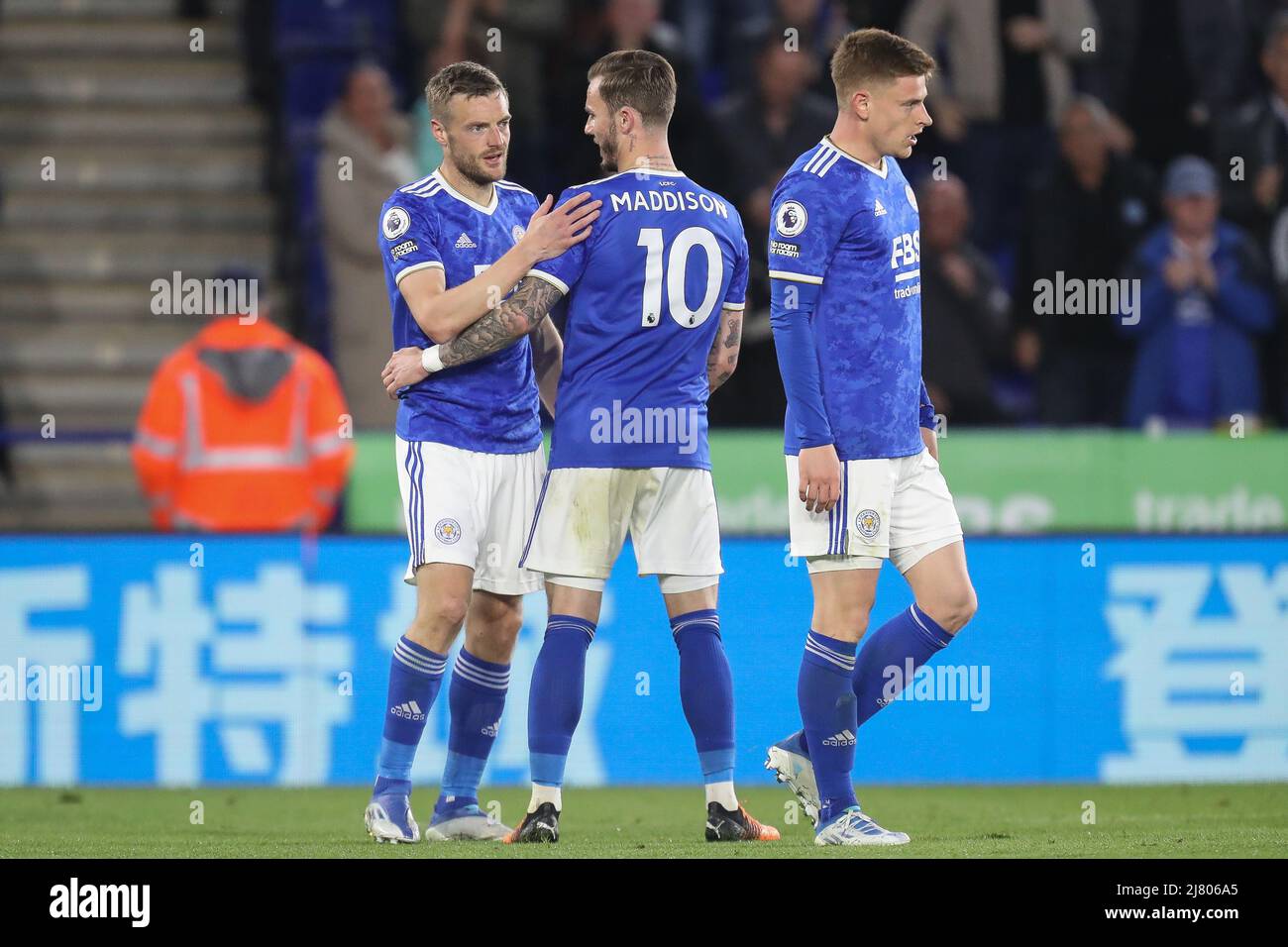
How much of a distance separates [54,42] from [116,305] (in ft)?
6.79

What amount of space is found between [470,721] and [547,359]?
1.15 metres

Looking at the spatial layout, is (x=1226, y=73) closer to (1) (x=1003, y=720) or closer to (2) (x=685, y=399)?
(1) (x=1003, y=720)

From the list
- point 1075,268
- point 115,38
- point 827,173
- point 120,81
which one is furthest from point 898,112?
point 115,38

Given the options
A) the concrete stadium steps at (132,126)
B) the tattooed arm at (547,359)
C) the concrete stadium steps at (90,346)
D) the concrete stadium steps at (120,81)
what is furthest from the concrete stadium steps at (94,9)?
the tattooed arm at (547,359)

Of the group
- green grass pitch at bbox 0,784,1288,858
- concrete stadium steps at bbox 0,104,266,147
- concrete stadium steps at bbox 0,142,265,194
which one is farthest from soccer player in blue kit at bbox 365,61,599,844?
concrete stadium steps at bbox 0,104,266,147

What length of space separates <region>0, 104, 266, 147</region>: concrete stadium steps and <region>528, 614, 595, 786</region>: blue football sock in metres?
7.86

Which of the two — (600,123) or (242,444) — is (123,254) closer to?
(242,444)

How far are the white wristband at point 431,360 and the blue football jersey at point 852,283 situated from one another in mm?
1011

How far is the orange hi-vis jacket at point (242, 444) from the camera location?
9820mm

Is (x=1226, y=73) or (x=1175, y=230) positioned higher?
(x=1226, y=73)

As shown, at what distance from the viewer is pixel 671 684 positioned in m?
8.80

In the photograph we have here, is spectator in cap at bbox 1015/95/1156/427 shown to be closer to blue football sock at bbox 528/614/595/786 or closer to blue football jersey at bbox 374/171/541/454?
blue football jersey at bbox 374/171/541/454

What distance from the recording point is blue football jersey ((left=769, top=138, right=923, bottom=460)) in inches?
239

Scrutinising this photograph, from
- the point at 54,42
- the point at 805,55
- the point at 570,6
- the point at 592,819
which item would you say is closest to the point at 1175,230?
the point at 805,55
